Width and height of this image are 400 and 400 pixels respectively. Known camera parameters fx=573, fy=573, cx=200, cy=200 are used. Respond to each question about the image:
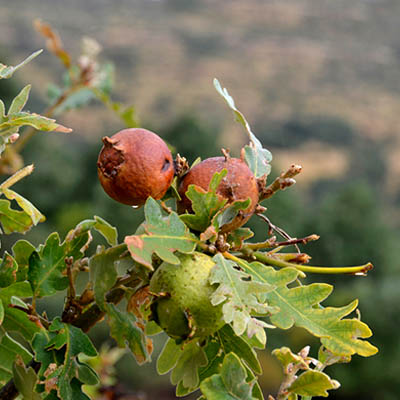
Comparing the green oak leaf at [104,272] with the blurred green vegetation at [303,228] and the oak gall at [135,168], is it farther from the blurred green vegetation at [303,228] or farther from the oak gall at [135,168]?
the blurred green vegetation at [303,228]

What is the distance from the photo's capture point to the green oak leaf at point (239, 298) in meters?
0.62

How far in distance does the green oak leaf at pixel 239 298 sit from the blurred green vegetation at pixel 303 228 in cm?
723

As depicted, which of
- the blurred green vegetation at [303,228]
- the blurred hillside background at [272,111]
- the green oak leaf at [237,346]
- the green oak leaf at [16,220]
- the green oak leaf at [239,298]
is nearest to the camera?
the green oak leaf at [239,298]

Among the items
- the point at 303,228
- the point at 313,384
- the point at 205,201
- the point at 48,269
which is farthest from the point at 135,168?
the point at 303,228

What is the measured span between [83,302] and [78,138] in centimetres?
2711

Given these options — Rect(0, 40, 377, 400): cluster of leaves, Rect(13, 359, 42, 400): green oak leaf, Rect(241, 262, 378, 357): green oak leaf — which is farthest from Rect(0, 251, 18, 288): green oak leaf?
Rect(241, 262, 378, 357): green oak leaf

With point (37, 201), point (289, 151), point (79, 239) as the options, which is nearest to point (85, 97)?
point (79, 239)

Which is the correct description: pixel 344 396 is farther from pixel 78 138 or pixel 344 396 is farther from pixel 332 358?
pixel 78 138

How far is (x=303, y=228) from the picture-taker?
39.3ft

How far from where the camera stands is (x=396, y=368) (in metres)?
7.80

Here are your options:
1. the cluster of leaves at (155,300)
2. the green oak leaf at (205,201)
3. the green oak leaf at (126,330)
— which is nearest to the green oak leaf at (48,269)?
the cluster of leaves at (155,300)

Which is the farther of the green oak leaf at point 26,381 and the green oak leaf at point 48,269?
the green oak leaf at point 48,269

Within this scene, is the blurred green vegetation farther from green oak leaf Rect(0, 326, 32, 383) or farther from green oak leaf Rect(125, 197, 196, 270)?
green oak leaf Rect(125, 197, 196, 270)

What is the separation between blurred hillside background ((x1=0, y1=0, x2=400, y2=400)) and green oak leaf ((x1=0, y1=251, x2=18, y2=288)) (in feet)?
23.2
